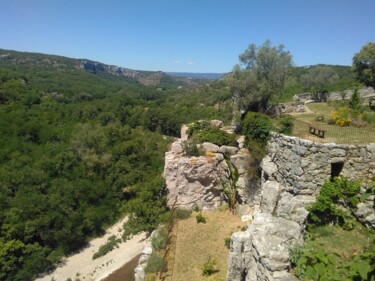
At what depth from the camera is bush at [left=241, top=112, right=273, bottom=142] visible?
730 inches

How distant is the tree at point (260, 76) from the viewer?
21.3m

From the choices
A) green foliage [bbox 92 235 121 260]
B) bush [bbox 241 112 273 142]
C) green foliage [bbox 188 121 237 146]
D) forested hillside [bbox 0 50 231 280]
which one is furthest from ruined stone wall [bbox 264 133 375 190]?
green foliage [bbox 92 235 121 260]

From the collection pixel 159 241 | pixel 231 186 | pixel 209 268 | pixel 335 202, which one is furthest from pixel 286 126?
pixel 159 241

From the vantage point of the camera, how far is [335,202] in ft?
44.2

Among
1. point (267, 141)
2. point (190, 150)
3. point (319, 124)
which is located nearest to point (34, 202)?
point (190, 150)

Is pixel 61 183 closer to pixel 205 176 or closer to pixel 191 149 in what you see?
pixel 191 149

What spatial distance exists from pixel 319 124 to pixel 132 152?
28.4 meters

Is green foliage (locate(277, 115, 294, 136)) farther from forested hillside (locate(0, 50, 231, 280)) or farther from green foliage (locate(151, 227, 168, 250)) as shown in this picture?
forested hillside (locate(0, 50, 231, 280))

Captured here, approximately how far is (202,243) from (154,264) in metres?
3.40

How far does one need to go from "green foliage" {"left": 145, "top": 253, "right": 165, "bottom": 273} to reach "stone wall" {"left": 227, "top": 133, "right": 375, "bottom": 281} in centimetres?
494

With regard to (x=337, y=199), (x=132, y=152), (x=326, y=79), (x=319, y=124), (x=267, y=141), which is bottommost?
(x=132, y=152)

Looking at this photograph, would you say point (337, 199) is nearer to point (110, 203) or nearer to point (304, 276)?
point (304, 276)

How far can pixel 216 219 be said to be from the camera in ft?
69.1

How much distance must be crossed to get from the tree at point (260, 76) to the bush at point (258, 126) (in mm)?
1766
